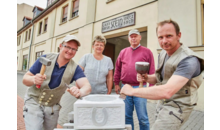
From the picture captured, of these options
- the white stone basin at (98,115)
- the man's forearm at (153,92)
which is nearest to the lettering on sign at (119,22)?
the man's forearm at (153,92)

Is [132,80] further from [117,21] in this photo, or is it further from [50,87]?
[117,21]

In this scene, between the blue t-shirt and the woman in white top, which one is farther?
the woman in white top

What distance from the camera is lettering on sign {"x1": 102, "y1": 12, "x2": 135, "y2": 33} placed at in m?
5.92

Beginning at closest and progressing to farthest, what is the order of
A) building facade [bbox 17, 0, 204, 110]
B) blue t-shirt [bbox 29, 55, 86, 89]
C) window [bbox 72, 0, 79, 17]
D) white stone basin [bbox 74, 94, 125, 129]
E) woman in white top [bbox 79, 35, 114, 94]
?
white stone basin [bbox 74, 94, 125, 129], blue t-shirt [bbox 29, 55, 86, 89], woman in white top [bbox 79, 35, 114, 94], building facade [bbox 17, 0, 204, 110], window [bbox 72, 0, 79, 17]

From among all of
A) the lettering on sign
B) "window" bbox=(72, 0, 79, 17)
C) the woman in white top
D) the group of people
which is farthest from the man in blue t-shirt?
"window" bbox=(72, 0, 79, 17)

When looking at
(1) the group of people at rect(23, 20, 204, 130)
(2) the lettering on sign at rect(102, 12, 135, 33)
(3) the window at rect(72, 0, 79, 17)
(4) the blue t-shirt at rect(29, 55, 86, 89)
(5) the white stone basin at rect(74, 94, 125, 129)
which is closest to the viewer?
(5) the white stone basin at rect(74, 94, 125, 129)

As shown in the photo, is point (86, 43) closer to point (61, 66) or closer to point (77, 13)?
point (77, 13)

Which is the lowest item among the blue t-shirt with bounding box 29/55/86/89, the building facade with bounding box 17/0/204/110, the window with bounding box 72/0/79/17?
the blue t-shirt with bounding box 29/55/86/89

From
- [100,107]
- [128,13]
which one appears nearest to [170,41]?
[100,107]

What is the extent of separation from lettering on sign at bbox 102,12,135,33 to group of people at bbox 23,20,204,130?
3798 millimetres

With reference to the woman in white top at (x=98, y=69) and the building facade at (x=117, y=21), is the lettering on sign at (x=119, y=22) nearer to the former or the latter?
the building facade at (x=117, y=21)

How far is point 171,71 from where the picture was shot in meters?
1.30

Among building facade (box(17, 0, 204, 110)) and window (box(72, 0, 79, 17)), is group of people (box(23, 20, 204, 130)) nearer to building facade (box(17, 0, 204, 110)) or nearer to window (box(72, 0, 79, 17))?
building facade (box(17, 0, 204, 110))

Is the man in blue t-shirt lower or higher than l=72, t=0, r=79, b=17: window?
lower
